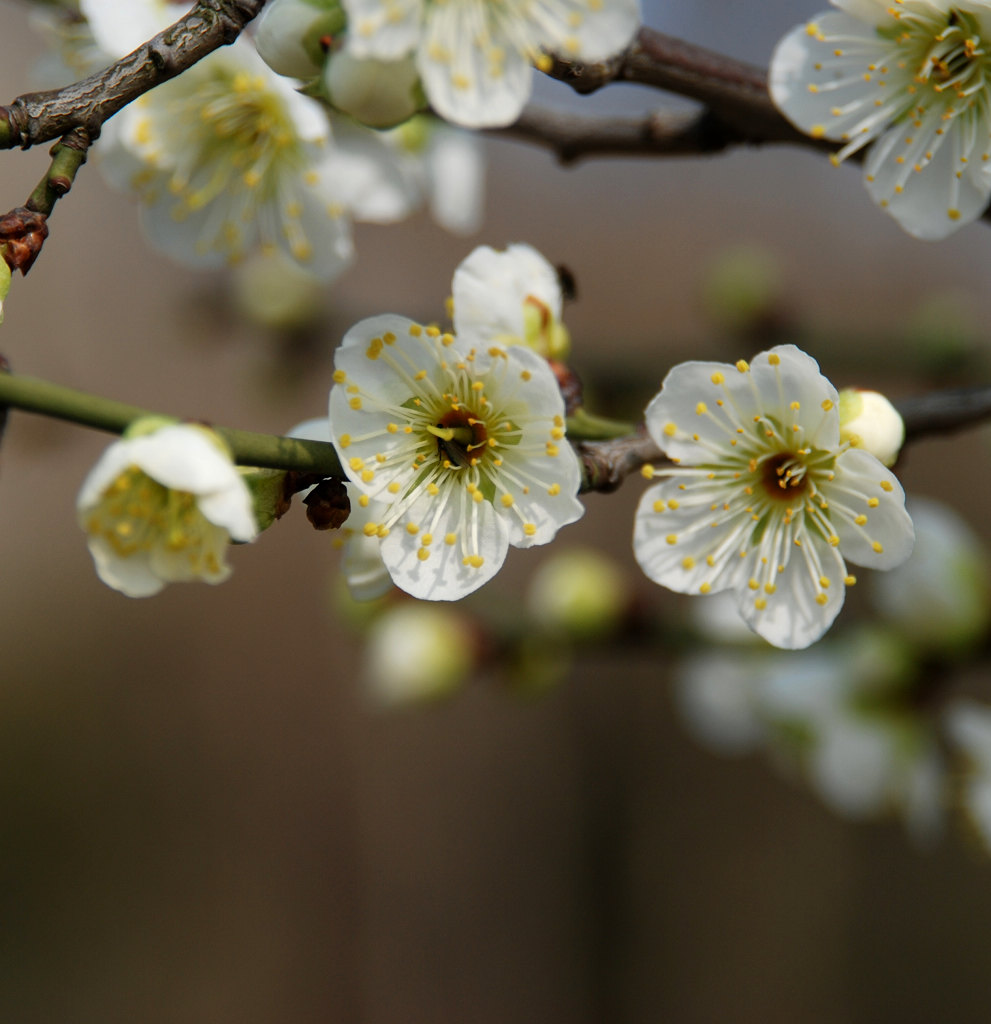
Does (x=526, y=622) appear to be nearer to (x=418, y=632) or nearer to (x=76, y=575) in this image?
(x=418, y=632)

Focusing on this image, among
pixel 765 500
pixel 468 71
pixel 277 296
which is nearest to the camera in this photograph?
pixel 468 71

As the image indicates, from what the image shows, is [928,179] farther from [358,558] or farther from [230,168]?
[230,168]

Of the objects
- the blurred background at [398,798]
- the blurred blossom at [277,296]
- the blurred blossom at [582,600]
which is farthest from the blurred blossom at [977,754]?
the blurred background at [398,798]

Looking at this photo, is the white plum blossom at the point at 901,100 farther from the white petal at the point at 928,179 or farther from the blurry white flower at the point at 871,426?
the blurry white flower at the point at 871,426

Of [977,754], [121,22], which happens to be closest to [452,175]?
[121,22]

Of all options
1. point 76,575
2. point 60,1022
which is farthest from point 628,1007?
point 76,575

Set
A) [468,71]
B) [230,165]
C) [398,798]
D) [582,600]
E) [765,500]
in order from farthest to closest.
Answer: [398,798], [582,600], [230,165], [765,500], [468,71]
